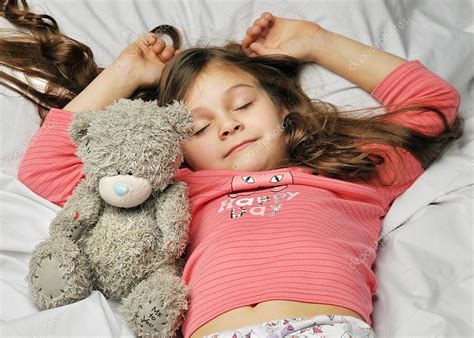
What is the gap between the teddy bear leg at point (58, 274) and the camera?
3.49 feet

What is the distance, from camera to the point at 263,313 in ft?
3.43

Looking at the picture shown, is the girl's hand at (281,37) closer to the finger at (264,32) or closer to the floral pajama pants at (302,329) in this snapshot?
the finger at (264,32)

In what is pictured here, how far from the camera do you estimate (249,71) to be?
1463 mm

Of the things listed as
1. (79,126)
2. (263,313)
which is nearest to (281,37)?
(79,126)

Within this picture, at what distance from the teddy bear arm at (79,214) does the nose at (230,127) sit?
0.95 ft

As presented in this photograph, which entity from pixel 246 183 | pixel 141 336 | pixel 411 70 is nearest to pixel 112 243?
pixel 141 336

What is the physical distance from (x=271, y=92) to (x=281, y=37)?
214 millimetres

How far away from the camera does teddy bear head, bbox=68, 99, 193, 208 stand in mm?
1056

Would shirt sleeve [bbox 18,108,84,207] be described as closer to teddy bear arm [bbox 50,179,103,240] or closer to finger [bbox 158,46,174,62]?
teddy bear arm [bbox 50,179,103,240]

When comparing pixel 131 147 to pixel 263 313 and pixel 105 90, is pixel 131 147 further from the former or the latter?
pixel 105 90

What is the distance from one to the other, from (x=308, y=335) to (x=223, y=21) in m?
0.91

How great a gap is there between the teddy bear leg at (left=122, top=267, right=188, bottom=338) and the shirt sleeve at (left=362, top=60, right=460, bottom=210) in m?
0.48

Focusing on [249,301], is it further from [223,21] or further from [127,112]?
[223,21]

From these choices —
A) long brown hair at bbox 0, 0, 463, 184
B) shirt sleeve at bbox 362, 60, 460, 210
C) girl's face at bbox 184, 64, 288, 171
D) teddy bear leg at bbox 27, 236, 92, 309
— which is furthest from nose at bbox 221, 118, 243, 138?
teddy bear leg at bbox 27, 236, 92, 309
